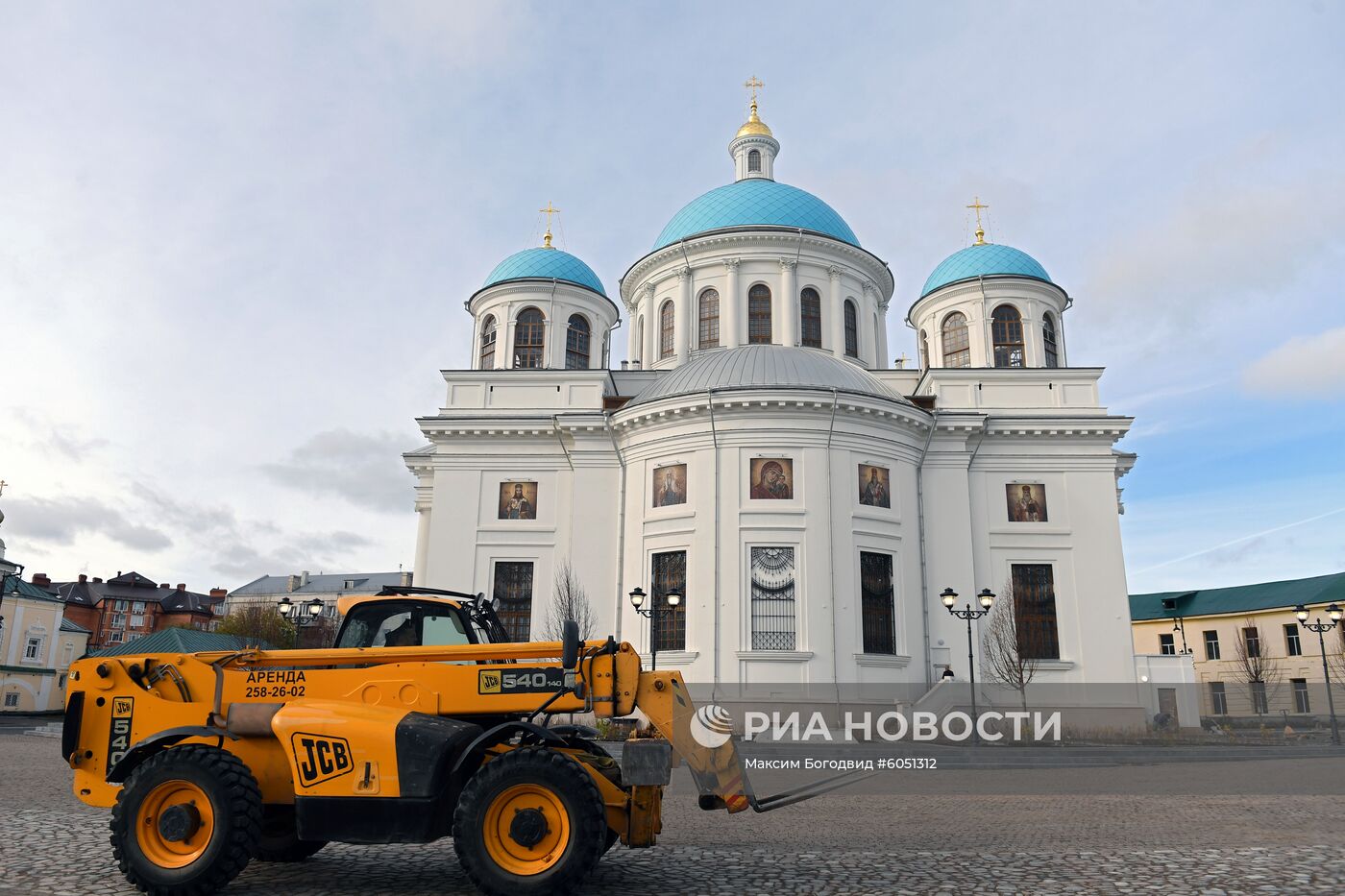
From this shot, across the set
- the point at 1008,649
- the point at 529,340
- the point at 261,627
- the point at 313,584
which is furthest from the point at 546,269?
the point at 313,584

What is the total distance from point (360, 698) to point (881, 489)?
20.4 meters

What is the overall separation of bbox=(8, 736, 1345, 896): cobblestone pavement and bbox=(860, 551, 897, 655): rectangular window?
12.7m

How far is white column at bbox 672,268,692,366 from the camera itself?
102 ft

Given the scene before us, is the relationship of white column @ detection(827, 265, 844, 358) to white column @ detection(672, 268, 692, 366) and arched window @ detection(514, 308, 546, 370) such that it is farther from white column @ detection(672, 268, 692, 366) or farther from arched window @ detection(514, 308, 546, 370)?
arched window @ detection(514, 308, 546, 370)

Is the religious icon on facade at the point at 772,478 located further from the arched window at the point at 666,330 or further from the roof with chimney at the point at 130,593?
the roof with chimney at the point at 130,593

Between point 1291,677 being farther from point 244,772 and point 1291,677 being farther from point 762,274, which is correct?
point 244,772

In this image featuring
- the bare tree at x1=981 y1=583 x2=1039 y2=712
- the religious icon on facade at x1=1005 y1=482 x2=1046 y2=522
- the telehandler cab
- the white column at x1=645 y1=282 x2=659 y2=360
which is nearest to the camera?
the telehandler cab

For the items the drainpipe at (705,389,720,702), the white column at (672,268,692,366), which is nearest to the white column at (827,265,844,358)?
the white column at (672,268,692,366)

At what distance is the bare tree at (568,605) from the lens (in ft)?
84.5

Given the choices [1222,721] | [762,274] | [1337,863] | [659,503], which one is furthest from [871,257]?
[1337,863]

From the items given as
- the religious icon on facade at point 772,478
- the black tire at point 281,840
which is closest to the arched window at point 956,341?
the religious icon on facade at point 772,478

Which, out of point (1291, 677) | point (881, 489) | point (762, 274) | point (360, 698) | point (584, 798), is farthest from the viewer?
point (1291, 677)

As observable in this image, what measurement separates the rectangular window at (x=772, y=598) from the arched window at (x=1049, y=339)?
12.8 meters

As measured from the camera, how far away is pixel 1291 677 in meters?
43.9
